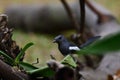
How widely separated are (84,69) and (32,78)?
94 cm

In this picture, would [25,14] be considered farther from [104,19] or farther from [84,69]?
[84,69]

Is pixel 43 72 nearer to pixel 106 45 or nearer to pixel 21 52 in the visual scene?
pixel 21 52

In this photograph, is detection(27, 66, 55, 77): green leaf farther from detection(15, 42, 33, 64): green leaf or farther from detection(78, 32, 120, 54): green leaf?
detection(78, 32, 120, 54): green leaf

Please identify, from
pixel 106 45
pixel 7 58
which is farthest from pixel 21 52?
pixel 106 45

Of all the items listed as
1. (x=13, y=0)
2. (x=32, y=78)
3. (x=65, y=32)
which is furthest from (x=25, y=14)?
(x=32, y=78)

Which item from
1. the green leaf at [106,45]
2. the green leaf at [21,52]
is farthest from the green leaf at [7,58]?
the green leaf at [106,45]

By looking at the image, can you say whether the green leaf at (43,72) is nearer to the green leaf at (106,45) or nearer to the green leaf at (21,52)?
the green leaf at (21,52)

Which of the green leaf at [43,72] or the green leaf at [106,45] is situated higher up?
the green leaf at [106,45]

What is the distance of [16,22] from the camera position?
3.62m

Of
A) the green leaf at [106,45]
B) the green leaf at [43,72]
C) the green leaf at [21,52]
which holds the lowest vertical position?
the green leaf at [43,72]

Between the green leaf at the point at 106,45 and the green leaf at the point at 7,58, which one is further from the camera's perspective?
the green leaf at the point at 7,58

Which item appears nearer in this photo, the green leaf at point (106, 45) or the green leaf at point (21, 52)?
the green leaf at point (106, 45)

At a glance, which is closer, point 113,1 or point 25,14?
point 25,14

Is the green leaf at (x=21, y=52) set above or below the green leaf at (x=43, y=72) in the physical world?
above
